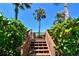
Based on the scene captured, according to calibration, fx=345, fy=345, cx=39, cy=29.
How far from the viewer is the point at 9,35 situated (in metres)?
6.19

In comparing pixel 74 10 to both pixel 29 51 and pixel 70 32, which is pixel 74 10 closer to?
→ pixel 70 32

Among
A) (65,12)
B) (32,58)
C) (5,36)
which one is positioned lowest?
(32,58)

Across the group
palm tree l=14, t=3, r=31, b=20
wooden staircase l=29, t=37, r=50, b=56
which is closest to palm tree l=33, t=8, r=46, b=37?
palm tree l=14, t=3, r=31, b=20

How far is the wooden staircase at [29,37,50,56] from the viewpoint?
6.41m

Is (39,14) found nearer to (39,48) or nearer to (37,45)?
(39,48)

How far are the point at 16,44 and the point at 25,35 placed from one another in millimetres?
262

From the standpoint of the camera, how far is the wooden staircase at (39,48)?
6.41m

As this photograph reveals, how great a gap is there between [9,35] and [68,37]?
3.48 feet

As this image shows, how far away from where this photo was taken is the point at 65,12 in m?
6.12

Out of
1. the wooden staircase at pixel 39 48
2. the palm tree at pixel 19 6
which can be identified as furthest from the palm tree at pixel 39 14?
the wooden staircase at pixel 39 48

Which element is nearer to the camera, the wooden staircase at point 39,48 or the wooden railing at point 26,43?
the wooden railing at point 26,43

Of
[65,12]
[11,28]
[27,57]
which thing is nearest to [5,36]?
[11,28]

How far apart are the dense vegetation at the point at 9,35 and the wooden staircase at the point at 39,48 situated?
0.33 m

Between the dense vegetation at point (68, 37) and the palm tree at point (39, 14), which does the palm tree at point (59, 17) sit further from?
the palm tree at point (39, 14)
